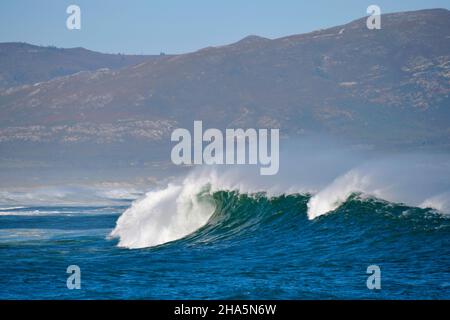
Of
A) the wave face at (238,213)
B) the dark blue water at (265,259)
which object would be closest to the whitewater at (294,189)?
the wave face at (238,213)

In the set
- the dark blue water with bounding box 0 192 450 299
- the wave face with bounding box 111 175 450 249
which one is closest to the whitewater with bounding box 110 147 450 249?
the wave face with bounding box 111 175 450 249

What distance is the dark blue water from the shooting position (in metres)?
14.8

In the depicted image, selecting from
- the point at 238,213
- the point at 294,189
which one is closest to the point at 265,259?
the point at 294,189

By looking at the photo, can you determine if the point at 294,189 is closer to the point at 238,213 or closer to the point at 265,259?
the point at 238,213

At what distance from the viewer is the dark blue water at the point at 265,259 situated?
1480 centimetres

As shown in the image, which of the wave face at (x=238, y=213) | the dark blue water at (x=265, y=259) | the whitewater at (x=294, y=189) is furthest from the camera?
the whitewater at (x=294, y=189)

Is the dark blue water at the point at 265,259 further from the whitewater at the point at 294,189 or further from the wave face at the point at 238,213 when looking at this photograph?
the whitewater at the point at 294,189

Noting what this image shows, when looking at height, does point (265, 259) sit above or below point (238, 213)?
below

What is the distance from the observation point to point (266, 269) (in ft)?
55.7

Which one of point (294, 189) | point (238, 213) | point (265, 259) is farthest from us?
point (238, 213)

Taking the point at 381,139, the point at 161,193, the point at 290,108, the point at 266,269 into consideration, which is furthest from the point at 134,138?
the point at 266,269

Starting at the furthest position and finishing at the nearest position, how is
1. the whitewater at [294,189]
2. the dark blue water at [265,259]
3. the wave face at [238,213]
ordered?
the whitewater at [294,189]
the wave face at [238,213]
the dark blue water at [265,259]

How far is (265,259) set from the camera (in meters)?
→ 18.4

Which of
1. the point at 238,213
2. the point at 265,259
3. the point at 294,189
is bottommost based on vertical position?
the point at 265,259
